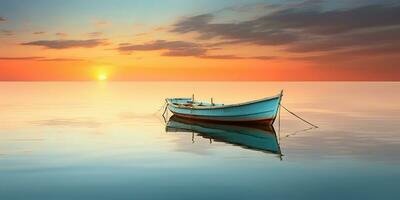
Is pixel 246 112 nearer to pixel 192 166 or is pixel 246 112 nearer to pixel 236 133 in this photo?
pixel 236 133

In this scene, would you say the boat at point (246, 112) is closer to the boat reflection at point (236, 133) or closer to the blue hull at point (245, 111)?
the blue hull at point (245, 111)

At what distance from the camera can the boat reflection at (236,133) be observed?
95.3 feet

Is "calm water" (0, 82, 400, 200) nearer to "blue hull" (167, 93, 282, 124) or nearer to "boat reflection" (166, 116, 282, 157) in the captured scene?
"boat reflection" (166, 116, 282, 157)

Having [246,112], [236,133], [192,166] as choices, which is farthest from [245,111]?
[192,166]

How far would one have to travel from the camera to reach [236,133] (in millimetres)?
34969

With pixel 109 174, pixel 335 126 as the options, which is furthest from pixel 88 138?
pixel 335 126

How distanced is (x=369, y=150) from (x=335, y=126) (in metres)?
15.2

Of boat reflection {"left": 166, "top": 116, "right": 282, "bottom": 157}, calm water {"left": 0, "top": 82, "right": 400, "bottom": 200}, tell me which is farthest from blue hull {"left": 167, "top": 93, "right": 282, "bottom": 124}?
calm water {"left": 0, "top": 82, "right": 400, "bottom": 200}

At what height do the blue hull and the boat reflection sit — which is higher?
the blue hull

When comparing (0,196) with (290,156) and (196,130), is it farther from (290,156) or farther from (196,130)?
(196,130)

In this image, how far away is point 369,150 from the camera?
26438 millimetres

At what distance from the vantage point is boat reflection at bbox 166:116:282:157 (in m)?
29.1

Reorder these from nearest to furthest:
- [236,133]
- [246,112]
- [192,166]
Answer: [192,166]
[236,133]
[246,112]

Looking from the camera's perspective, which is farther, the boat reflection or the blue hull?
the blue hull
